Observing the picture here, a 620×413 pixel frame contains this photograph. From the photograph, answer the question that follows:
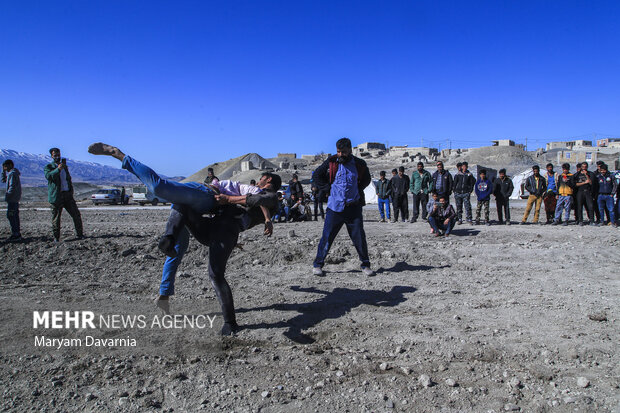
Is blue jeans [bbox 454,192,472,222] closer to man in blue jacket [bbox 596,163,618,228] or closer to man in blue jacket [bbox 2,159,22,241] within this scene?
man in blue jacket [bbox 596,163,618,228]

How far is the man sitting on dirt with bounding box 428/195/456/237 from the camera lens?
9484 millimetres

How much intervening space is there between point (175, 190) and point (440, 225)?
715cm

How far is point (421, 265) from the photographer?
695 cm

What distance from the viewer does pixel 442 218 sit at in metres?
9.58

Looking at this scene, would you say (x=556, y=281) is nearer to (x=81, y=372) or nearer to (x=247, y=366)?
(x=247, y=366)

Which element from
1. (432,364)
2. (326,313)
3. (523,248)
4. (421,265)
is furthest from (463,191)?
(432,364)

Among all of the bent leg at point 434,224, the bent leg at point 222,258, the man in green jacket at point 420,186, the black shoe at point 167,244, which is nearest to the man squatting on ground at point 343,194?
the bent leg at point 222,258

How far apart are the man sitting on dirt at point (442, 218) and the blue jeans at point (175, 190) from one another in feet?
21.5

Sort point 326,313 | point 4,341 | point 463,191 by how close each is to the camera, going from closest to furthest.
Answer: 1. point 4,341
2. point 326,313
3. point 463,191

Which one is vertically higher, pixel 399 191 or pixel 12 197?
pixel 12 197

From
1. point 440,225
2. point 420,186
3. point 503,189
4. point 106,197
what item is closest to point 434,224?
point 440,225

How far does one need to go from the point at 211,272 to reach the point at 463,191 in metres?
9.58

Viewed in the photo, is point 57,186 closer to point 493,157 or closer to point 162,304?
point 162,304

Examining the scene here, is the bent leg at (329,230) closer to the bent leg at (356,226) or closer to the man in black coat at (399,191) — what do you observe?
the bent leg at (356,226)
